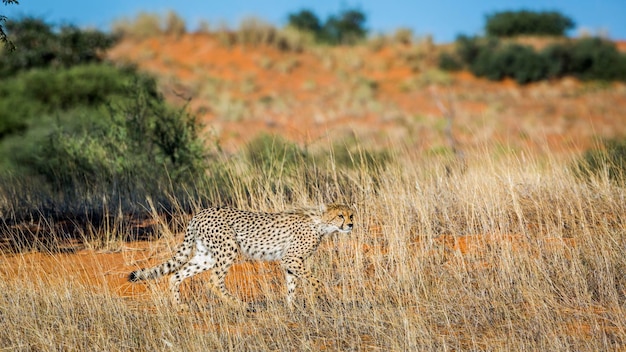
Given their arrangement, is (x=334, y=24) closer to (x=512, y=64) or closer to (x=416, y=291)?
(x=512, y=64)

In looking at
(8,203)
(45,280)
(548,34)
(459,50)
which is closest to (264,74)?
(459,50)

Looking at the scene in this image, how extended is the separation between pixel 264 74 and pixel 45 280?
28437 mm

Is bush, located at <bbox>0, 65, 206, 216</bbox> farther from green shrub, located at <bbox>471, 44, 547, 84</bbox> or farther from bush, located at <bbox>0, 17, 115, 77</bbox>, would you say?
green shrub, located at <bbox>471, 44, 547, 84</bbox>

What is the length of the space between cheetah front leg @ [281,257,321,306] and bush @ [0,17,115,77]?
62.6ft

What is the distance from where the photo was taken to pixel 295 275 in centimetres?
607

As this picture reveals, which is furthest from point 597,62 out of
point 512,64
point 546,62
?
point 512,64

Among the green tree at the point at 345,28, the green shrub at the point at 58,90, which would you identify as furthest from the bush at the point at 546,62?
the green shrub at the point at 58,90

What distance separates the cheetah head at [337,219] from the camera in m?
6.20

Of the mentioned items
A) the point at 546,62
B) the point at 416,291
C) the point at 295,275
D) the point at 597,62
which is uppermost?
the point at 546,62

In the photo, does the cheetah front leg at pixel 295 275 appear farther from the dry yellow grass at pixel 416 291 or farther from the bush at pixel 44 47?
the bush at pixel 44 47

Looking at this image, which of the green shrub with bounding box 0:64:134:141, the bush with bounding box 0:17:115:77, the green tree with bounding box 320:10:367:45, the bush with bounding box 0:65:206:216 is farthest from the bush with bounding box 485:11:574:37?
the bush with bounding box 0:65:206:216

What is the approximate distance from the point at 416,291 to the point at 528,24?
41.2 meters

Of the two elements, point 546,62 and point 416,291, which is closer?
point 416,291

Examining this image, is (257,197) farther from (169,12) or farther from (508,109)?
(169,12)
